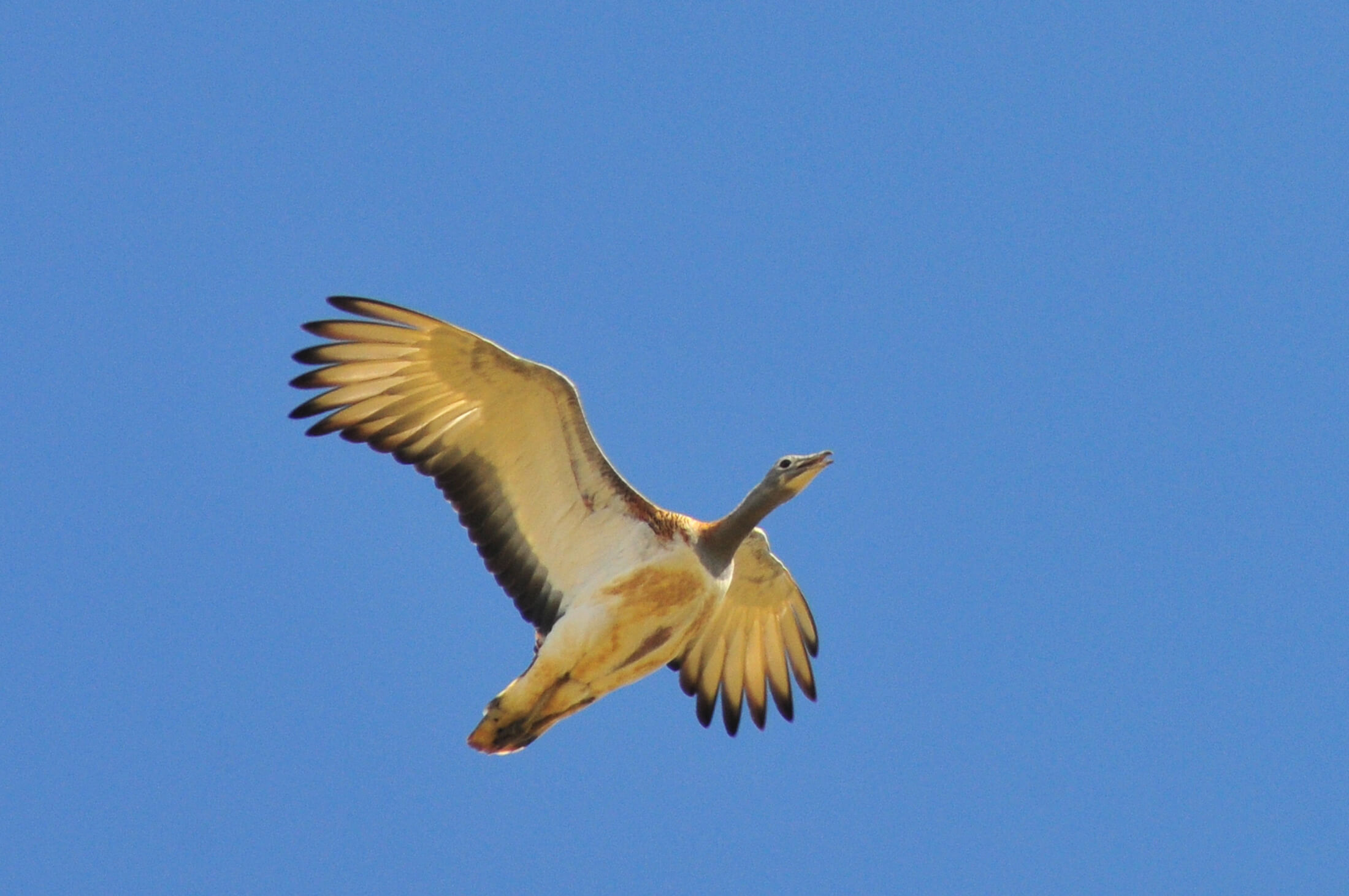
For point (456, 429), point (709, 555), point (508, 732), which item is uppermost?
point (456, 429)

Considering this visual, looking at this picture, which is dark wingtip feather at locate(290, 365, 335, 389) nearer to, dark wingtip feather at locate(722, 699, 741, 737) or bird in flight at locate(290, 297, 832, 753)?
bird in flight at locate(290, 297, 832, 753)

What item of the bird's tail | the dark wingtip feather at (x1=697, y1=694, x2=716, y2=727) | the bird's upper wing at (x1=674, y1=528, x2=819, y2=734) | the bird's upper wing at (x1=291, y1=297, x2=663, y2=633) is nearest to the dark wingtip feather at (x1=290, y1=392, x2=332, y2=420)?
the bird's upper wing at (x1=291, y1=297, x2=663, y2=633)

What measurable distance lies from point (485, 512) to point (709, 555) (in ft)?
7.26

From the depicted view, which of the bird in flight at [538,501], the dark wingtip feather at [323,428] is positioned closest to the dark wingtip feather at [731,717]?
the bird in flight at [538,501]

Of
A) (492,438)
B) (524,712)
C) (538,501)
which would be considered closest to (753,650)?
(538,501)

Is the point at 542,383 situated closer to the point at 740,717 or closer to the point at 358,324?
the point at 358,324

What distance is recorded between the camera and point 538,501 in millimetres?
17891

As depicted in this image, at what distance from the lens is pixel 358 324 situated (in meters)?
17.2

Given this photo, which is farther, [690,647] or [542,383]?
[690,647]

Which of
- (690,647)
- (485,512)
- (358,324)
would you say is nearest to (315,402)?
(358,324)

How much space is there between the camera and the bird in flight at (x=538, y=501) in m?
17.1

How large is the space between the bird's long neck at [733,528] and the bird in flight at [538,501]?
0.04 feet

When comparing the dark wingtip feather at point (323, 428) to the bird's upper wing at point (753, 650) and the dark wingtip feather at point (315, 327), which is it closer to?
the dark wingtip feather at point (315, 327)

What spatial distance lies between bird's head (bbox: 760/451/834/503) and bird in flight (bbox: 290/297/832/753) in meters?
0.01
